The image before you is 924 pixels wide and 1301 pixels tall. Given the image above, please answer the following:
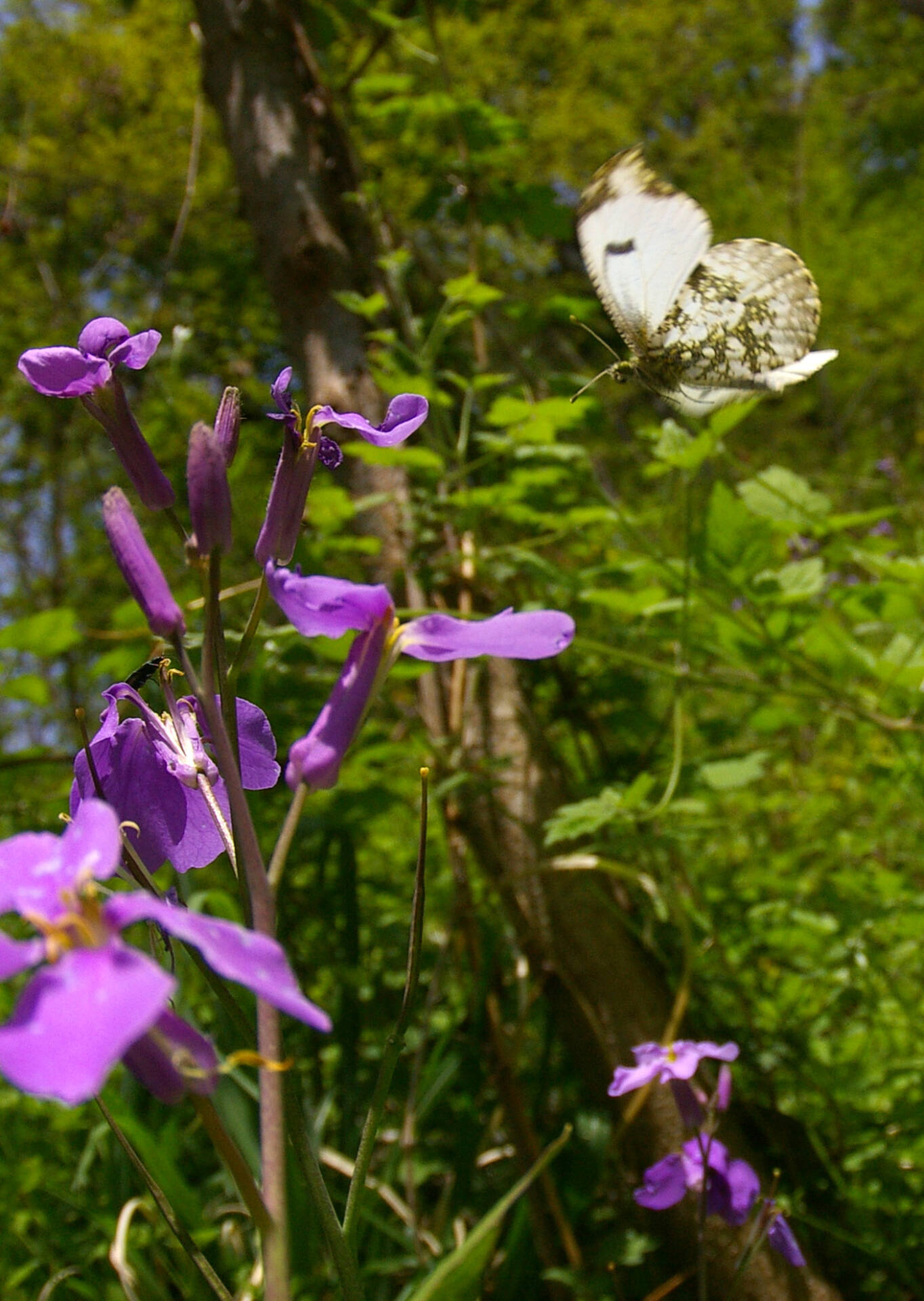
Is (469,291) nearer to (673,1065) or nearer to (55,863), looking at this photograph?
(673,1065)

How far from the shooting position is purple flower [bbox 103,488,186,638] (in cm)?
55

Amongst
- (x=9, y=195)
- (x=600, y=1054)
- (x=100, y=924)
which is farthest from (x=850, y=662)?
(x=9, y=195)

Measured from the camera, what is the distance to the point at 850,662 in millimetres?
1589

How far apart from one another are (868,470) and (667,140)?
6.94 meters

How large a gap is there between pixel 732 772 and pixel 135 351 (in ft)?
3.84

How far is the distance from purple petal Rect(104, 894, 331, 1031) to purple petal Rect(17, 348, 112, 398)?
379mm

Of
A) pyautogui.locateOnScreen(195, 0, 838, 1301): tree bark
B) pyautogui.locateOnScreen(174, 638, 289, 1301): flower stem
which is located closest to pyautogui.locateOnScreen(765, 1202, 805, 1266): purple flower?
pyautogui.locateOnScreen(195, 0, 838, 1301): tree bark

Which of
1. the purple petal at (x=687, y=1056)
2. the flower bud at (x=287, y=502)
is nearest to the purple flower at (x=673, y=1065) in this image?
the purple petal at (x=687, y=1056)

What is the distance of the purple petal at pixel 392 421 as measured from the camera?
2.12 feet

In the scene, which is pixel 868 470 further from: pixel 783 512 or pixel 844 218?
pixel 844 218

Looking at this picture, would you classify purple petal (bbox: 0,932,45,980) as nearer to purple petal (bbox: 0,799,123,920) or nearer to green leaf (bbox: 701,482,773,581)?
purple petal (bbox: 0,799,123,920)

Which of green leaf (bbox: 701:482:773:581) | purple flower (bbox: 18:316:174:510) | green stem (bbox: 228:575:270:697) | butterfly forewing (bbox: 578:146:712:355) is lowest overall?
green leaf (bbox: 701:482:773:581)

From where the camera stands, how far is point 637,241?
106 centimetres

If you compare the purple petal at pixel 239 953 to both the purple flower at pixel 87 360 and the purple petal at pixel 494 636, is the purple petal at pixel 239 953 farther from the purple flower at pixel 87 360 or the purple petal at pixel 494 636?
the purple flower at pixel 87 360
